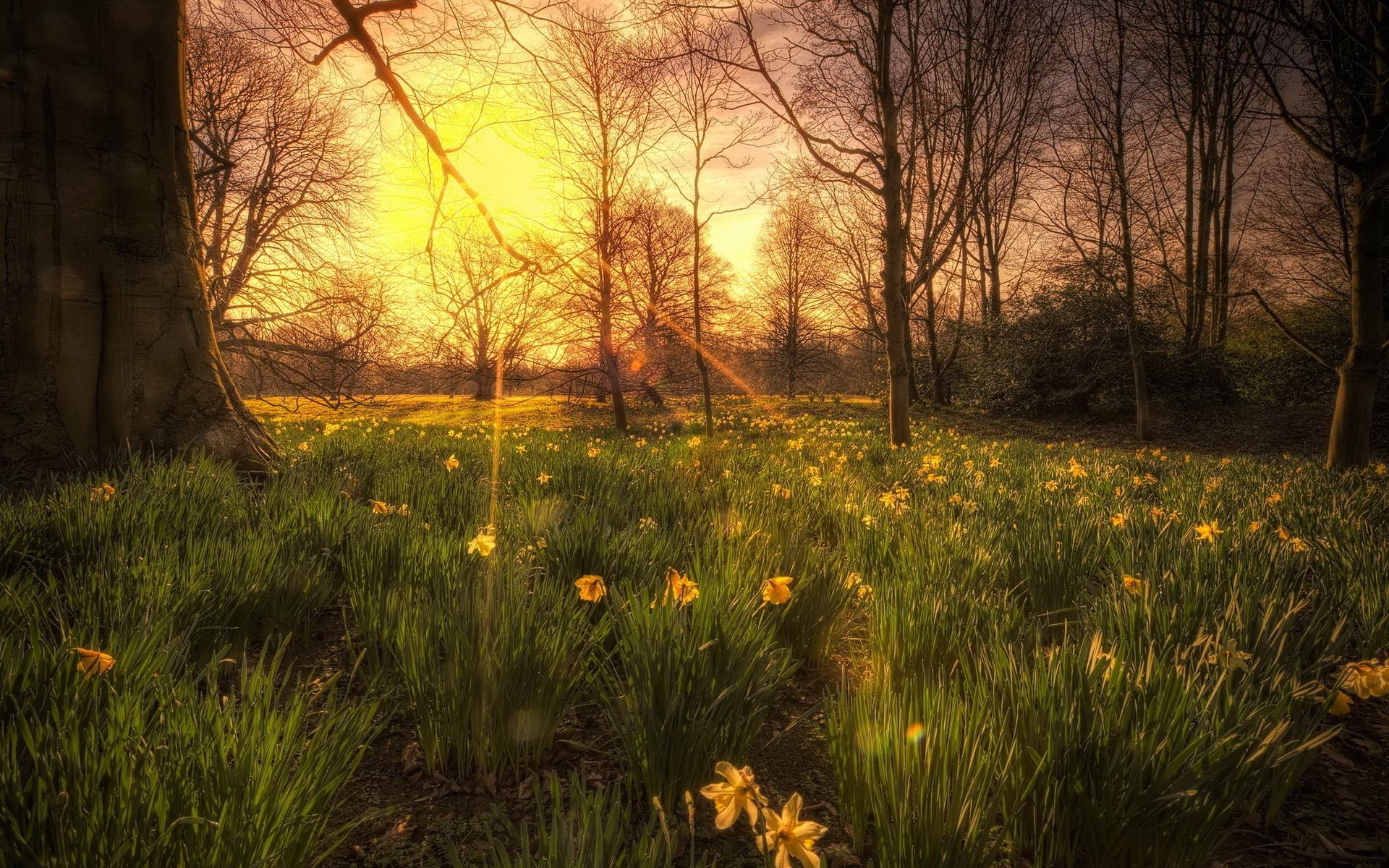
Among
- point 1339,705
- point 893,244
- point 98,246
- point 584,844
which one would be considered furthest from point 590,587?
point 893,244

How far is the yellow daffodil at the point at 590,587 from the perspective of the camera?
5.87ft

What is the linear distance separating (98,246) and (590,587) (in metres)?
4.09

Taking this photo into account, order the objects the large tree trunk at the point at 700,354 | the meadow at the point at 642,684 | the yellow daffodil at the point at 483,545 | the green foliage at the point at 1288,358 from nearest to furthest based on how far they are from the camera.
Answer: the meadow at the point at 642,684 → the yellow daffodil at the point at 483,545 → the large tree trunk at the point at 700,354 → the green foliage at the point at 1288,358

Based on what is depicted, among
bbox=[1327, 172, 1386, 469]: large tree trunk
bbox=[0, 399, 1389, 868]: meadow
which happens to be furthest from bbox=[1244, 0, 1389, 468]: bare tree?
bbox=[0, 399, 1389, 868]: meadow

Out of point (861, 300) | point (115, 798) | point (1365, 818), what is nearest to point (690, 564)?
point (115, 798)

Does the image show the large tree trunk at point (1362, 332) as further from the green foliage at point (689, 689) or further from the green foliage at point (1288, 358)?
the green foliage at point (1288, 358)

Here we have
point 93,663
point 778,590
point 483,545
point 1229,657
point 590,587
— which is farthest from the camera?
point 483,545

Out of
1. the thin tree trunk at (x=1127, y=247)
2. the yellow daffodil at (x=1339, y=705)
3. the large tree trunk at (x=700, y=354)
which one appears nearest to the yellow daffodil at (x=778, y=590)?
the yellow daffodil at (x=1339, y=705)

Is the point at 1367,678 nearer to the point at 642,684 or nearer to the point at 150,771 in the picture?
the point at 642,684

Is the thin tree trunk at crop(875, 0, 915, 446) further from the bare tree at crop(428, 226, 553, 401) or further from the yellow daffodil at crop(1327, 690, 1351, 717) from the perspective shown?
the yellow daffodil at crop(1327, 690, 1351, 717)

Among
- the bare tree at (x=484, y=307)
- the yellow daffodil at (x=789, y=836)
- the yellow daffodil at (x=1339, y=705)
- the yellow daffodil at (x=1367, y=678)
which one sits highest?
the bare tree at (x=484, y=307)

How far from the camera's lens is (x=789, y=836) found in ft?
2.98

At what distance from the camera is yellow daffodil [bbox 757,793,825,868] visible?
2.88 ft

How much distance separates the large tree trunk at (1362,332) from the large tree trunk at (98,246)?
12.2m
